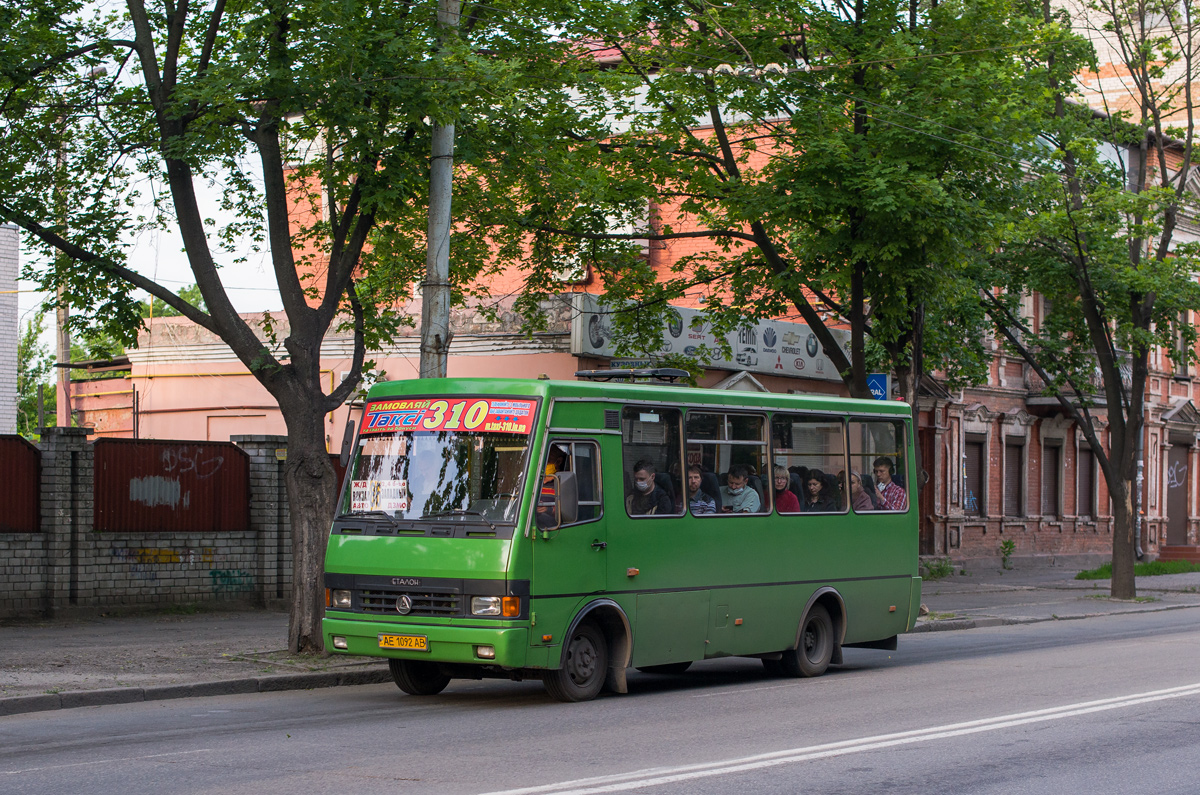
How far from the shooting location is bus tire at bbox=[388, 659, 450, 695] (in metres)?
12.4

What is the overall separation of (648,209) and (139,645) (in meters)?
11.6

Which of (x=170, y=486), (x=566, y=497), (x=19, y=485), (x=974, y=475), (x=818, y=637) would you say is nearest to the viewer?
(x=566, y=497)

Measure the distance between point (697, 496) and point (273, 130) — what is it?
5.42m

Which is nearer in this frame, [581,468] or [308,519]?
[581,468]

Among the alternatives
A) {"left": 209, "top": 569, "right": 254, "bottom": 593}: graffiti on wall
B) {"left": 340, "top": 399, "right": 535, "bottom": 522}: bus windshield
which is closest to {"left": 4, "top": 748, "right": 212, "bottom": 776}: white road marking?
{"left": 340, "top": 399, "right": 535, "bottom": 522}: bus windshield

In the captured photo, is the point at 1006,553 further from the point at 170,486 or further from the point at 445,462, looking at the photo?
the point at 445,462

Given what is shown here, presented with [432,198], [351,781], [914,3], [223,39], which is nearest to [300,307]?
[432,198]

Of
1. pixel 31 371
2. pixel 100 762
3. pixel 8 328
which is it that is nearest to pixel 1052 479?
pixel 8 328

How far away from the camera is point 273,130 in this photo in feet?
44.7

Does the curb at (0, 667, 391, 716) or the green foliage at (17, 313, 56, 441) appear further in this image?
the green foliage at (17, 313, 56, 441)

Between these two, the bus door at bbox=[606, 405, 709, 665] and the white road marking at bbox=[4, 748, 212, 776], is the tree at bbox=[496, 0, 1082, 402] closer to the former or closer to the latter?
the bus door at bbox=[606, 405, 709, 665]

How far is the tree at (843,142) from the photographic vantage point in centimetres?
1803

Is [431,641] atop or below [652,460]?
below

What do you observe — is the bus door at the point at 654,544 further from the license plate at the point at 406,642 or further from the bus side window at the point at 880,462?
the bus side window at the point at 880,462
